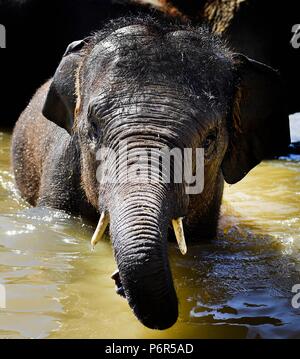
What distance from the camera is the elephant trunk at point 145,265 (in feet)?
11.3

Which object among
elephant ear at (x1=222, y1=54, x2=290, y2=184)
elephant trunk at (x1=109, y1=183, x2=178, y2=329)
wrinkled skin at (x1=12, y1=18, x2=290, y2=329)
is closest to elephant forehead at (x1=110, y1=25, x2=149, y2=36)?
wrinkled skin at (x1=12, y1=18, x2=290, y2=329)

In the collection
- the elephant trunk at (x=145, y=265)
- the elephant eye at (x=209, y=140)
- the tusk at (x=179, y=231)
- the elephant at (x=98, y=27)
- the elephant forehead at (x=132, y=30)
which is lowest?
the elephant at (x=98, y=27)

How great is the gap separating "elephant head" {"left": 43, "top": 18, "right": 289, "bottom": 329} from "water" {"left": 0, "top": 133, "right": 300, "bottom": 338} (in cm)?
42

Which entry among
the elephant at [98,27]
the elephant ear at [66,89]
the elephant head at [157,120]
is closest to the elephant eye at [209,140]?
the elephant head at [157,120]

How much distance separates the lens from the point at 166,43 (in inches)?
194

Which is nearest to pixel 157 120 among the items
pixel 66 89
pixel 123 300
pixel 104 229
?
pixel 104 229

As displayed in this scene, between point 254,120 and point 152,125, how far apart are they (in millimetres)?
1481

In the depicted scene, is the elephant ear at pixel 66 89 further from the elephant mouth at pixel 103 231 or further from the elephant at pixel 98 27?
the elephant at pixel 98 27

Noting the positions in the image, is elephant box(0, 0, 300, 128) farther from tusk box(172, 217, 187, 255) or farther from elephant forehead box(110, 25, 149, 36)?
tusk box(172, 217, 187, 255)

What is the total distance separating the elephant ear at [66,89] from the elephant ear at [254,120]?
1.20 metres

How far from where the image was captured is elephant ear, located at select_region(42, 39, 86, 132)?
18.6 ft
